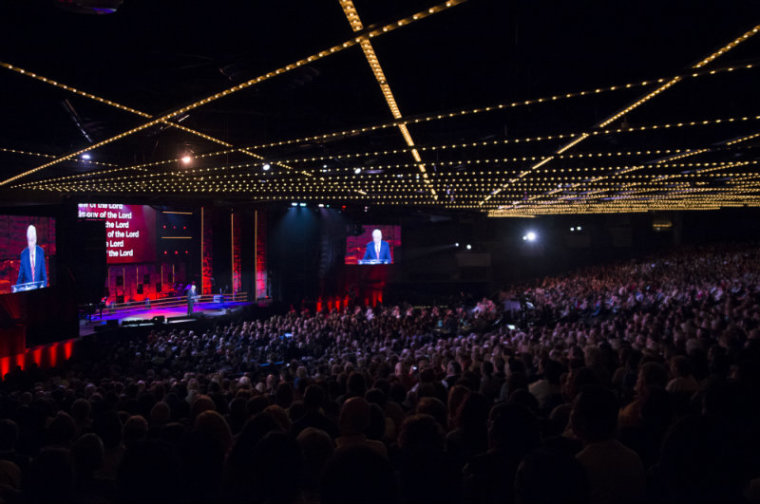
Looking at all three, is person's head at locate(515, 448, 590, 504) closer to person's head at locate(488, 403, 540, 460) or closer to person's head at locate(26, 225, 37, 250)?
person's head at locate(488, 403, 540, 460)

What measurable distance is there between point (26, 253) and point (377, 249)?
628 inches

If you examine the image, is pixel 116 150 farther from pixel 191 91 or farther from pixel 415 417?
pixel 415 417

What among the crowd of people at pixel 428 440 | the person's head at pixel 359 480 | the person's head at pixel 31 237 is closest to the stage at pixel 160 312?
the person's head at pixel 31 237

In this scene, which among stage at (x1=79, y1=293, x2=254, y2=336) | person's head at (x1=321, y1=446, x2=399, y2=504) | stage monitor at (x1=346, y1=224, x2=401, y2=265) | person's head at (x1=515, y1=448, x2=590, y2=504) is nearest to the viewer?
person's head at (x1=321, y1=446, x2=399, y2=504)

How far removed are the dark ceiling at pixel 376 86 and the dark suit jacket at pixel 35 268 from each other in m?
A: 1.47

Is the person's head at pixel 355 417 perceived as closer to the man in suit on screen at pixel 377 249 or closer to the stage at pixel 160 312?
the stage at pixel 160 312

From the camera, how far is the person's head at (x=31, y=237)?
11.9 metres

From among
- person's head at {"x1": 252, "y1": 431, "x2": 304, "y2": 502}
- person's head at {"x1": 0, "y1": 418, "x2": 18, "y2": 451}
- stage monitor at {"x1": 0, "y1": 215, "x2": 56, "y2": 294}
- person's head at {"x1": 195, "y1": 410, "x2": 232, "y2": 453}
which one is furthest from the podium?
person's head at {"x1": 252, "y1": 431, "x2": 304, "y2": 502}

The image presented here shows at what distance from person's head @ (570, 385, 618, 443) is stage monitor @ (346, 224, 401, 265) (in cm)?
2207

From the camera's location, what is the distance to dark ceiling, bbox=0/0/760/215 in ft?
16.9

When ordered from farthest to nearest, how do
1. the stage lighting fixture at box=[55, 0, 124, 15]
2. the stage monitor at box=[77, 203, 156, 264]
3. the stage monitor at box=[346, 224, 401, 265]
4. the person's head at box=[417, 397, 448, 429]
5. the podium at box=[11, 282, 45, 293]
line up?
the stage monitor at box=[346, 224, 401, 265], the stage monitor at box=[77, 203, 156, 264], the podium at box=[11, 282, 45, 293], the person's head at box=[417, 397, 448, 429], the stage lighting fixture at box=[55, 0, 124, 15]

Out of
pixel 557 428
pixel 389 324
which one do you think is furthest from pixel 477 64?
pixel 389 324

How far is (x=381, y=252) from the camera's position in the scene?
25594 mm

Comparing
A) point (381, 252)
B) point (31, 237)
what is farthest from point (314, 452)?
point (381, 252)
